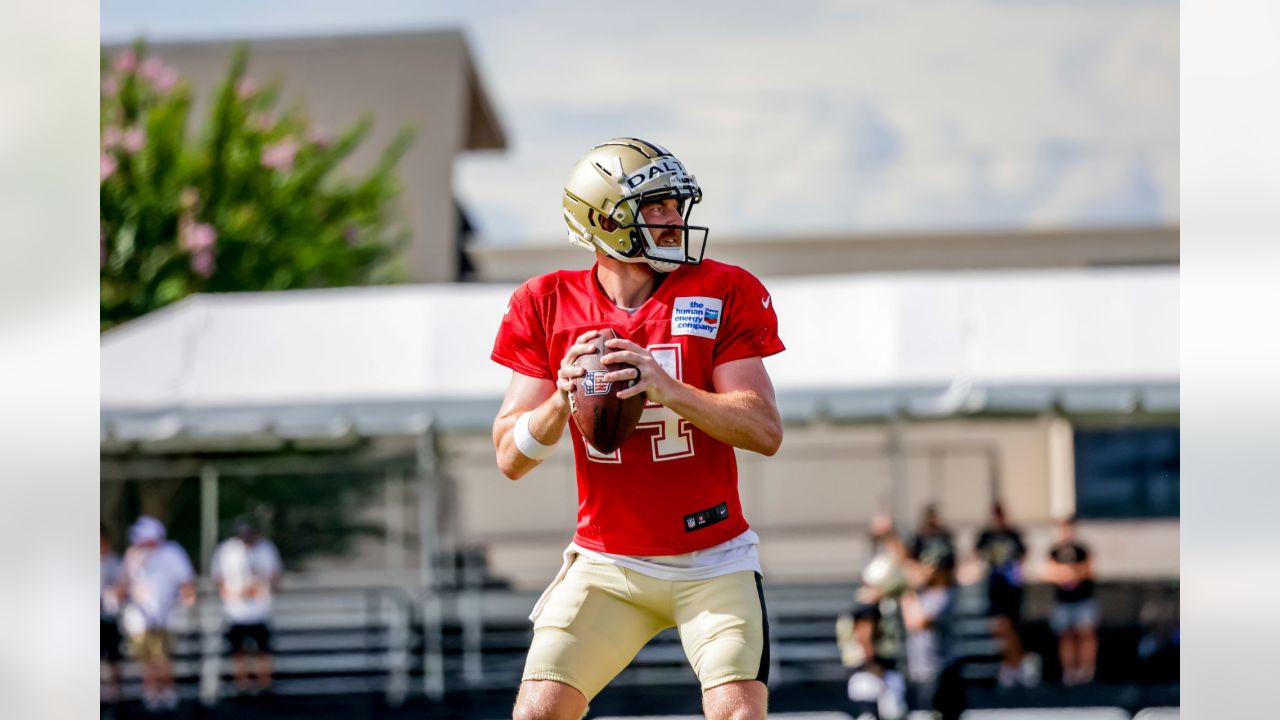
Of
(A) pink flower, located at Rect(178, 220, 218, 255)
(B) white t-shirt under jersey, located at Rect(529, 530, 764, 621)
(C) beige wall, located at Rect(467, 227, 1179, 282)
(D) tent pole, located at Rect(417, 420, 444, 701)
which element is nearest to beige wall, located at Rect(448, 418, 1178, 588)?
(D) tent pole, located at Rect(417, 420, 444, 701)

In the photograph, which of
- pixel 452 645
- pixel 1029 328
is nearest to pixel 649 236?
pixel 1029 328

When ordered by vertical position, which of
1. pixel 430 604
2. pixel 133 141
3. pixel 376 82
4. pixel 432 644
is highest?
pixel 376 82

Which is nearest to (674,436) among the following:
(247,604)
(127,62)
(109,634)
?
(247,604)

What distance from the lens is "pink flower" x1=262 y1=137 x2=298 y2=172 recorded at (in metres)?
21.9

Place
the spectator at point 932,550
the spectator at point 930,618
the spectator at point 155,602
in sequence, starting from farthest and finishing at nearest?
the spectator at point 155,602 < the spectator at point 932,550 < the spectator at point 930,618

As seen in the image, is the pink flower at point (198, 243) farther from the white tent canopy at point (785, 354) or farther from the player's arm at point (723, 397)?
the player's arm at point (723, 397)

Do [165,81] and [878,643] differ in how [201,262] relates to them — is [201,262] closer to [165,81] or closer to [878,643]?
[165,81]

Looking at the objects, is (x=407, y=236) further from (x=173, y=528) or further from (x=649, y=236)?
(x=649, y=236)

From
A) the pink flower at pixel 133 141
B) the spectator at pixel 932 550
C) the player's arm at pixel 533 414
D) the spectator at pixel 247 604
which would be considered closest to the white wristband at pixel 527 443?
Result: the player's arm at pixel 533 414

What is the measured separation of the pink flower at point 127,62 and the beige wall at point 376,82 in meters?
8.14

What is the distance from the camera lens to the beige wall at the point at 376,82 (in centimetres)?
3027

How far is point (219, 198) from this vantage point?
21094 millimetres

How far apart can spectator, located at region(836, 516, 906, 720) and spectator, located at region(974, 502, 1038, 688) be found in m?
1.64

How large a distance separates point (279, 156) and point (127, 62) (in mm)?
2454
